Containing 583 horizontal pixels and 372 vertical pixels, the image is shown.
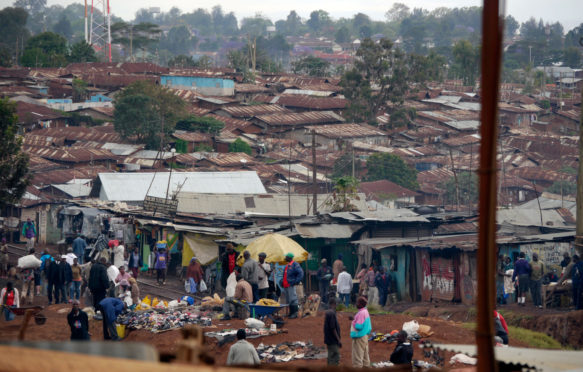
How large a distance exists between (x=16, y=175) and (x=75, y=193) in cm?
896

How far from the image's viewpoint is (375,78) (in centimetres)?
6044

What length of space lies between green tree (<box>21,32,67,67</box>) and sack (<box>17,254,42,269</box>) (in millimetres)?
61601

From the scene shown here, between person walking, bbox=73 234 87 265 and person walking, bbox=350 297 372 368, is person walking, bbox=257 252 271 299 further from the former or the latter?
person walking, bbox=73 234 87 265

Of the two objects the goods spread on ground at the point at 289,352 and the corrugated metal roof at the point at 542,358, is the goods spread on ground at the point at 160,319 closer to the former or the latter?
the goods spread on ground at the point at 289,352

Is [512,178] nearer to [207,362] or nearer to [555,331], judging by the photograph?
[555,331]

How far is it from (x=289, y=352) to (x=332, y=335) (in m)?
1.41

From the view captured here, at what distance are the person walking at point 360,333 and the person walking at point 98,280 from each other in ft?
17.6

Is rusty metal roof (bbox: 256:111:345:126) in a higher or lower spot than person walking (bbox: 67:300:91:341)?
higher

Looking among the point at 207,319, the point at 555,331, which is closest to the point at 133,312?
the point at 207,319

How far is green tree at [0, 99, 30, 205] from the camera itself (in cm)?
2305

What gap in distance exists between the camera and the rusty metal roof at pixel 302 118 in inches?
2069

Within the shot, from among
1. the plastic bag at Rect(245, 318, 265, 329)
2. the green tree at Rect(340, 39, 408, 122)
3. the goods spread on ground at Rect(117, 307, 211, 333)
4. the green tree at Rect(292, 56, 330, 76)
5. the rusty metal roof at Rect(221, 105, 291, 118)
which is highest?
the green tree at Rect(292, 56, 330, 76)

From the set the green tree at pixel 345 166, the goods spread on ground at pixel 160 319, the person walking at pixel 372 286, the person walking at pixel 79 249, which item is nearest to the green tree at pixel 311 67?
the green tree at pixel 345 166

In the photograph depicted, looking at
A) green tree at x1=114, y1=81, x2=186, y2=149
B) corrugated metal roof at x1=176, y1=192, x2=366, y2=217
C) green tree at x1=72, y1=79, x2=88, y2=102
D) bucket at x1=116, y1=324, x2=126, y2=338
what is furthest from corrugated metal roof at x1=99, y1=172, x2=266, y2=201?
green tree at x1=72, y1=79, x2=88, y2=102
